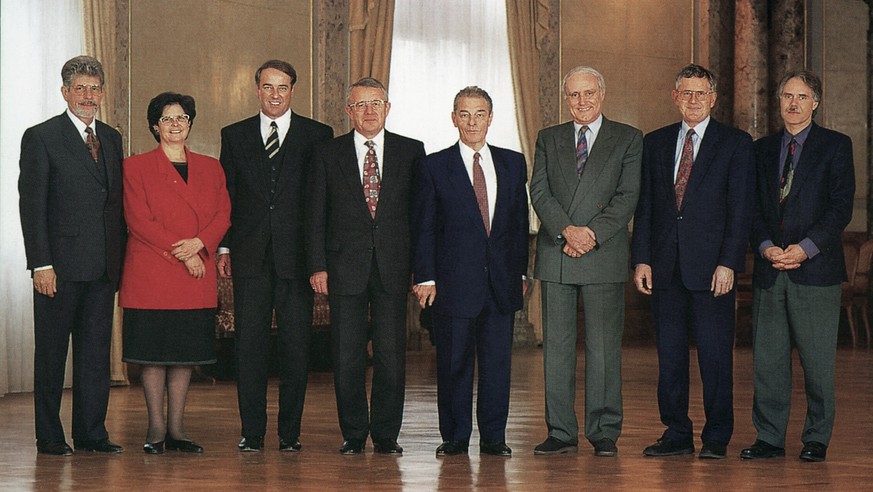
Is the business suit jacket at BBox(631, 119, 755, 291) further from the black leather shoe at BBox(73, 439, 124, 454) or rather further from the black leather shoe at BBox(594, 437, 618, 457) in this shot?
the black leather shoe at BBox(73, 439, 124, 454)

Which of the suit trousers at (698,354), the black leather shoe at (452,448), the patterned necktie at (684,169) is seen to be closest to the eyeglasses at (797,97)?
the patterned necktie at (684,169)

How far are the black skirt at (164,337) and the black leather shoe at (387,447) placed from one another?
78 centimetres

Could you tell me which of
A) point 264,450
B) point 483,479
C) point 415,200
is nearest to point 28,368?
point 264,450

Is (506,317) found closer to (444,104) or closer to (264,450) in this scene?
(264,450)

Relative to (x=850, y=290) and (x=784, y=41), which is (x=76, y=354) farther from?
(x=784, y=41)

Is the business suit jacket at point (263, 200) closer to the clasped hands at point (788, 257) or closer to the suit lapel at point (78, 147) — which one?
the suit lapel at point (78, 147)

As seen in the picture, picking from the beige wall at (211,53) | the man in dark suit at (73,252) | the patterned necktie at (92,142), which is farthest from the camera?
the beige wall at (211,53)

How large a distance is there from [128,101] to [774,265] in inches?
198

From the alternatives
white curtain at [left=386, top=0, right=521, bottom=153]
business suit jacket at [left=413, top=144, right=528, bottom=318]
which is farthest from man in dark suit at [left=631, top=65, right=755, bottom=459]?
white curtain at [left=386, top=0, right=521, bottom=153]

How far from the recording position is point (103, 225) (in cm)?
522

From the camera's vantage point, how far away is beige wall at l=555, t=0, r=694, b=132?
12.5m

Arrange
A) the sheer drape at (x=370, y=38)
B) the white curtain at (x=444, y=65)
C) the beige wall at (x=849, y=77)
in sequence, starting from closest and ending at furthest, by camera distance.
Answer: the sheer drape at (x=370, y=38)
the white curtain at (x=444, y=65)
the beige wall at (x=849, y=77)

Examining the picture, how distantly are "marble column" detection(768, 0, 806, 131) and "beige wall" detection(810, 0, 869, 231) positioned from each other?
0.51 m

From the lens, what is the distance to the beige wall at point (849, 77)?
13.3 meters
